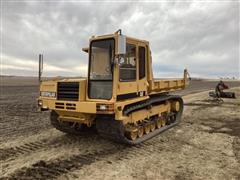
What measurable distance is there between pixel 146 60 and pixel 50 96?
3121mm

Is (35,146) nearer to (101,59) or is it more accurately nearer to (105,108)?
(105,108)

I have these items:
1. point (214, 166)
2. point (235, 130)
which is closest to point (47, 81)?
point (214, 166)

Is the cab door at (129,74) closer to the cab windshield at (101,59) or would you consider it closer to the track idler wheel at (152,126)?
the cab windshield at (101,59)

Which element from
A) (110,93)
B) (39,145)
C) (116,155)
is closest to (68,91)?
(110,93)

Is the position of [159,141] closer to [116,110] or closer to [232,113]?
[116,110]

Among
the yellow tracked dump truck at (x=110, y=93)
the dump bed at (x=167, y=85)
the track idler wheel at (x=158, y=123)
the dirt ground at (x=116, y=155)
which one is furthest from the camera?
the track idler wheel at (x=158, y=123)

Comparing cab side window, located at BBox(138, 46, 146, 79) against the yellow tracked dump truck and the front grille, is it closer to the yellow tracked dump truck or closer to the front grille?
the yellow tracked dump truck

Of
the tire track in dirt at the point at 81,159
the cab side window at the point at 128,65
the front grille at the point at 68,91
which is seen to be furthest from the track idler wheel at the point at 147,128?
the front grille at the point at 68,91

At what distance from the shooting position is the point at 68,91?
7.66m

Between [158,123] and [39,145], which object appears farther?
[158,123]

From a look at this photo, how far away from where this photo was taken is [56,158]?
6.72m

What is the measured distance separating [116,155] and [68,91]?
2139mm

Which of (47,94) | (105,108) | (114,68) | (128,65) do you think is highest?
(128,65)

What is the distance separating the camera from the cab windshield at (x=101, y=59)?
7.53m
